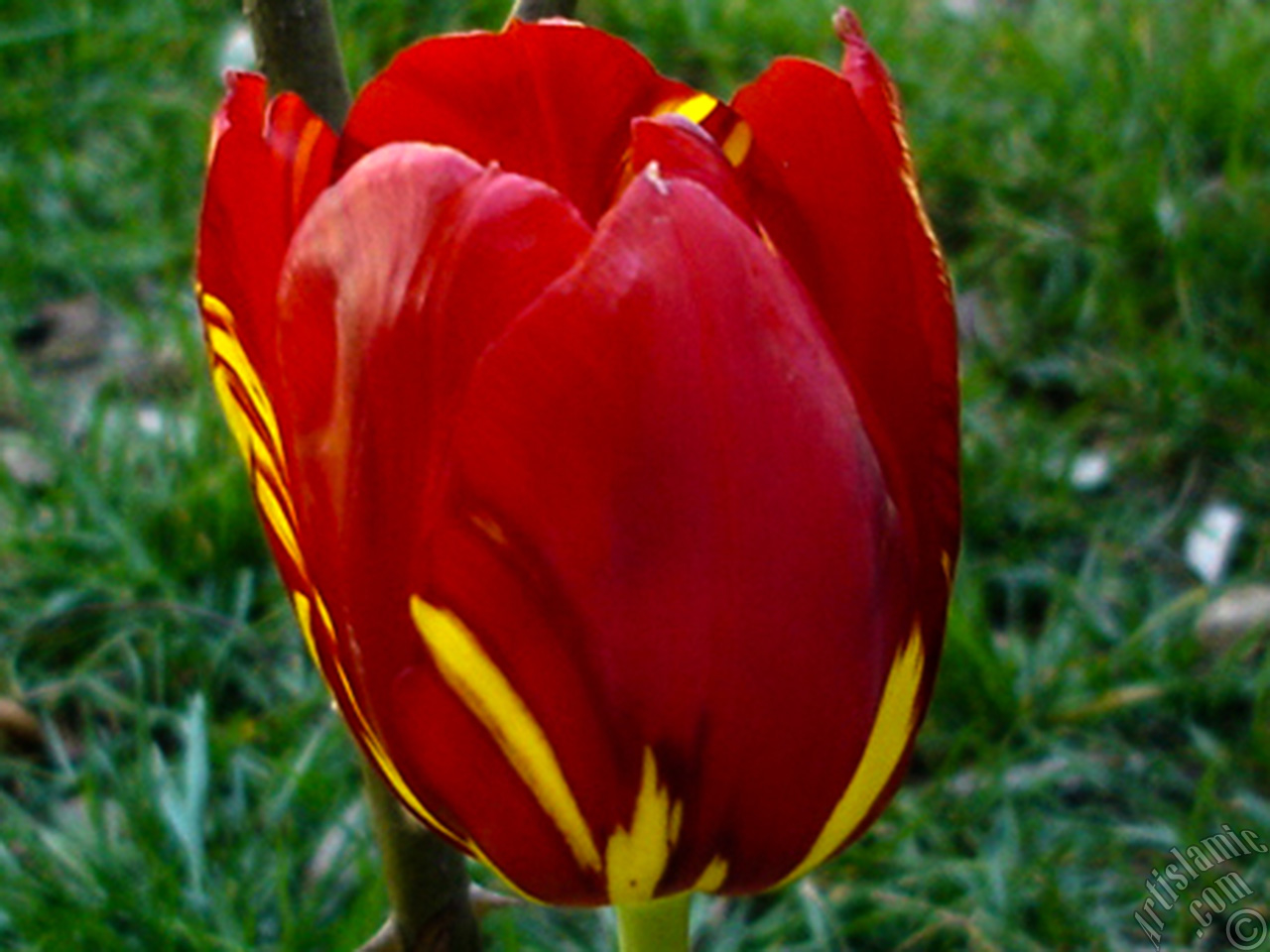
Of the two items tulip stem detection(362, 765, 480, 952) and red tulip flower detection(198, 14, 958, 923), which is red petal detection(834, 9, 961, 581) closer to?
red tulip flower detection(198, 14, 958, 923)

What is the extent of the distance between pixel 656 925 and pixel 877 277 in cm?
21

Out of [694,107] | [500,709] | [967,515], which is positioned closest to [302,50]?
[694,107]

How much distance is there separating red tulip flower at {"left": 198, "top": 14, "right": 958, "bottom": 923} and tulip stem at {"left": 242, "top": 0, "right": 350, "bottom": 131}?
0.62ft

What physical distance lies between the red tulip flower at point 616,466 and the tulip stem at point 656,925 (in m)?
0.02

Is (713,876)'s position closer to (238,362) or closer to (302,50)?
(238,362)

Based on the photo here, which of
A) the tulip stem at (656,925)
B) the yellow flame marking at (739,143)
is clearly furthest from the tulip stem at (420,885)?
the yellow flame marking at (739,143)

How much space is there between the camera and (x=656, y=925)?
666 millimetres

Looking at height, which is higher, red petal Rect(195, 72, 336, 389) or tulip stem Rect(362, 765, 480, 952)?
red petal Rect(195, 72, 336, 389)

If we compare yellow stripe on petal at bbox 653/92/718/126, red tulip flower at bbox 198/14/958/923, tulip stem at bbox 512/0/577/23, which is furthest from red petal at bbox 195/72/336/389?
tulip stem at bbox 512/0/577/23

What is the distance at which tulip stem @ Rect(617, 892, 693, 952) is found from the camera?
66 cm

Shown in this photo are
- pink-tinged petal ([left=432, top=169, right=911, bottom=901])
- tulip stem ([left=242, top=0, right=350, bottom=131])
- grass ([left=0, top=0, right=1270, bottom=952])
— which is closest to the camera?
pink-tinged petal ([left=432, top=169, right=911, bottom=901])

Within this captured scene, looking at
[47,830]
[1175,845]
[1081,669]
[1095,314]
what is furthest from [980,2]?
[47,830]

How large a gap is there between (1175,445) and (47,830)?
1011 mm

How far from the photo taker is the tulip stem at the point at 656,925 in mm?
662
